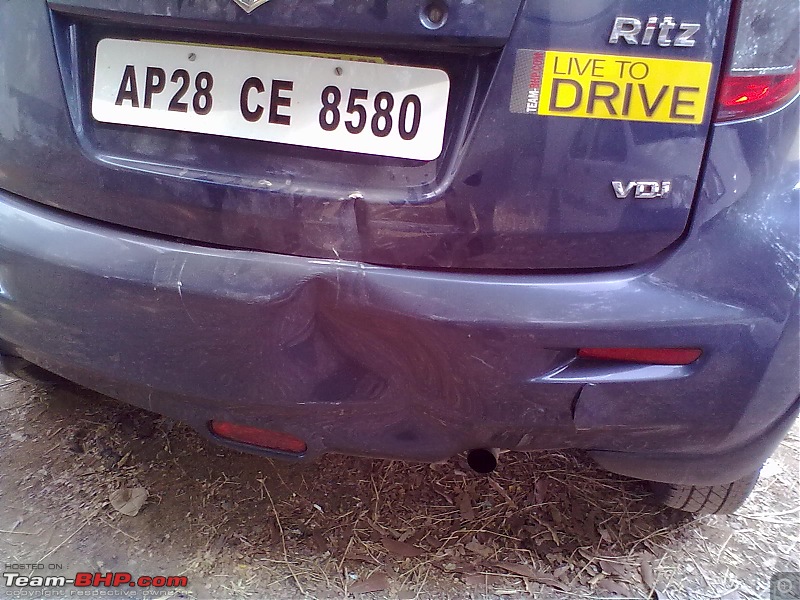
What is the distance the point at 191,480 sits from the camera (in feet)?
6.60

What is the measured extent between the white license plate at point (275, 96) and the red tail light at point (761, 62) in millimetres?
482

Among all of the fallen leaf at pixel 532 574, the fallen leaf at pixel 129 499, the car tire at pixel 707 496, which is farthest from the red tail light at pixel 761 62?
the fallen leaf at pixel 129 499

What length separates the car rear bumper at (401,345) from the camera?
1.20 metres

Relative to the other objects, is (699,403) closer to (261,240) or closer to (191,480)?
(261,240)

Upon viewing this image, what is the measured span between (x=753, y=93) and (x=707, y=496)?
1.17 m

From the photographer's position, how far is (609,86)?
108cm

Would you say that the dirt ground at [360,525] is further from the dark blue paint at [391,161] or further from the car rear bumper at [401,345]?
the dark blue paint at [391,161]

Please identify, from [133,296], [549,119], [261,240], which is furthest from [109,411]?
[549,119]

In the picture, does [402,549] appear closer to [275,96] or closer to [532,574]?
[532,574]

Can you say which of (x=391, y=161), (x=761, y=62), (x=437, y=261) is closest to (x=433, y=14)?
(x=391, y=161)

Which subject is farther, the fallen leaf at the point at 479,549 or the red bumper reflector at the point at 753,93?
the fallen leaf at the point at 479,549

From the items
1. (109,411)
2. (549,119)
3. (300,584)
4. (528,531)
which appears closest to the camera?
(549,119)

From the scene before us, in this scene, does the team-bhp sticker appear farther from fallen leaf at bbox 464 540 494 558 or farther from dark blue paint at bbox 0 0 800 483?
fallen leaf at bbox 464 540 494 558

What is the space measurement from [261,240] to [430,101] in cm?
42
